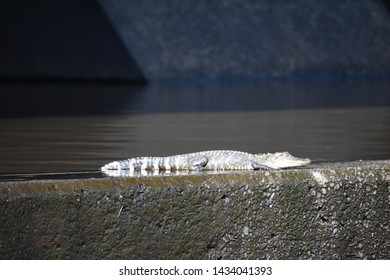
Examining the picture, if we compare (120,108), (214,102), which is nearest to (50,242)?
(120,108)

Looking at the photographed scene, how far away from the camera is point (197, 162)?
5.91m

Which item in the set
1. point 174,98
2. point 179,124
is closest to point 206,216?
point 179,124

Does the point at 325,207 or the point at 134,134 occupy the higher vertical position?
the point at 134,134

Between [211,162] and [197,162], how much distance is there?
0.07m

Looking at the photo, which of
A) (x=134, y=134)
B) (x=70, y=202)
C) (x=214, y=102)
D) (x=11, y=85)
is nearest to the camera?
(x=70, y=202)

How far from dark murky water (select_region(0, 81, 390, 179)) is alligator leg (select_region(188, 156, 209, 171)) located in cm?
110

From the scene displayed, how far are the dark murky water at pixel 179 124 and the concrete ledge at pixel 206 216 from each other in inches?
64.7

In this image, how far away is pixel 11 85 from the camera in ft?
66.7

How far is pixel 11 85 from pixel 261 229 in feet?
51.1

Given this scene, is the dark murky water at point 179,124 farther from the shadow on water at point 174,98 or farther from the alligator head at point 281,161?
the alligator head at point 281,161

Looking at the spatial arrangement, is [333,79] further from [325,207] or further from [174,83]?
[325,207]

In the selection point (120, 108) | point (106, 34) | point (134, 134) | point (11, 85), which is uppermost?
point (106, 34)

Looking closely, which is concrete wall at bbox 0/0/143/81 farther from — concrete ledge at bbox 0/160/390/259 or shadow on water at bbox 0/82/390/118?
concrete ledge at bbox 0/160/390/259

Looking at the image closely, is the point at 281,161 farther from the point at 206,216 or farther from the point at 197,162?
the point at 206,216
